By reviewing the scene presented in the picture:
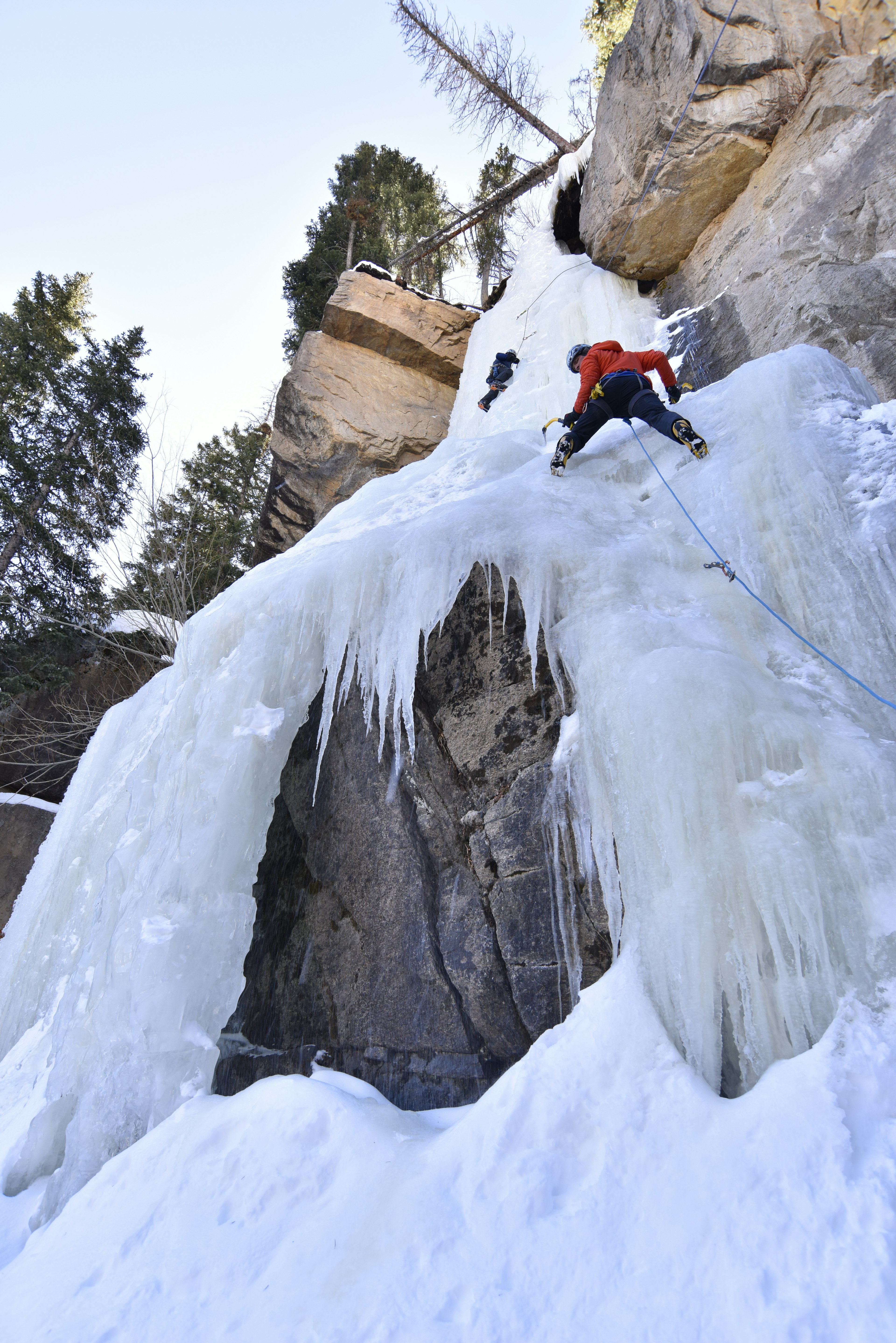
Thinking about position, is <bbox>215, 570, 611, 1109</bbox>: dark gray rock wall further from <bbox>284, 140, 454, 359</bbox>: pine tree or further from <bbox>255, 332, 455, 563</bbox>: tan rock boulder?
<bbox>284, 140, 454, 359</bbox>: pine tree

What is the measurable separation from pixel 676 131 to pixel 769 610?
19.0 ft

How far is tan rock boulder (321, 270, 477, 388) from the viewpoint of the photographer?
28.6 feet

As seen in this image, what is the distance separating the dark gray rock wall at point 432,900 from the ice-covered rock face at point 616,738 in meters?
0.25

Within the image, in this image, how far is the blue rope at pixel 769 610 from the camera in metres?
2.21

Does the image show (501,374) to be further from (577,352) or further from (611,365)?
(611,365)

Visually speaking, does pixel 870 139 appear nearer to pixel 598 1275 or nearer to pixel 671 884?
pixel 671 884

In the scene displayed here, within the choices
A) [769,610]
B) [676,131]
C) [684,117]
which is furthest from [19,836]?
[684,117]

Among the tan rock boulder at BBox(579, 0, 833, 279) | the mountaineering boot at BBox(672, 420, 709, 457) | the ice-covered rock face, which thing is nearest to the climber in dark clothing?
the tan rock boulder at BBox(579, 0, 833, 279)

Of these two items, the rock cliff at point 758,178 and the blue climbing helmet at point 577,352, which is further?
the blue climbing helmet at point 577,352

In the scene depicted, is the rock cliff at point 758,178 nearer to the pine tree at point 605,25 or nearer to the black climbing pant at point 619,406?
the black climbing pant at point 619,406

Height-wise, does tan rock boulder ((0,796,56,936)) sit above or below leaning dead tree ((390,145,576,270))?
below

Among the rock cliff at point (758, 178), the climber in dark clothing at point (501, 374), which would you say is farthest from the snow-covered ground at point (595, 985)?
the climber in dark clothing at point (501, 374)

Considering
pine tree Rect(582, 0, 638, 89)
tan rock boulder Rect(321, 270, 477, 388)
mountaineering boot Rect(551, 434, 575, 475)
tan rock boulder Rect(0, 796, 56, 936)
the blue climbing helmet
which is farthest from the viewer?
pine tree Rect(582, 0, 638, 89)

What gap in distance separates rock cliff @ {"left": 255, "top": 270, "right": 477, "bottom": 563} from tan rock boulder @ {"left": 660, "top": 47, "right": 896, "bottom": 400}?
145 inches
